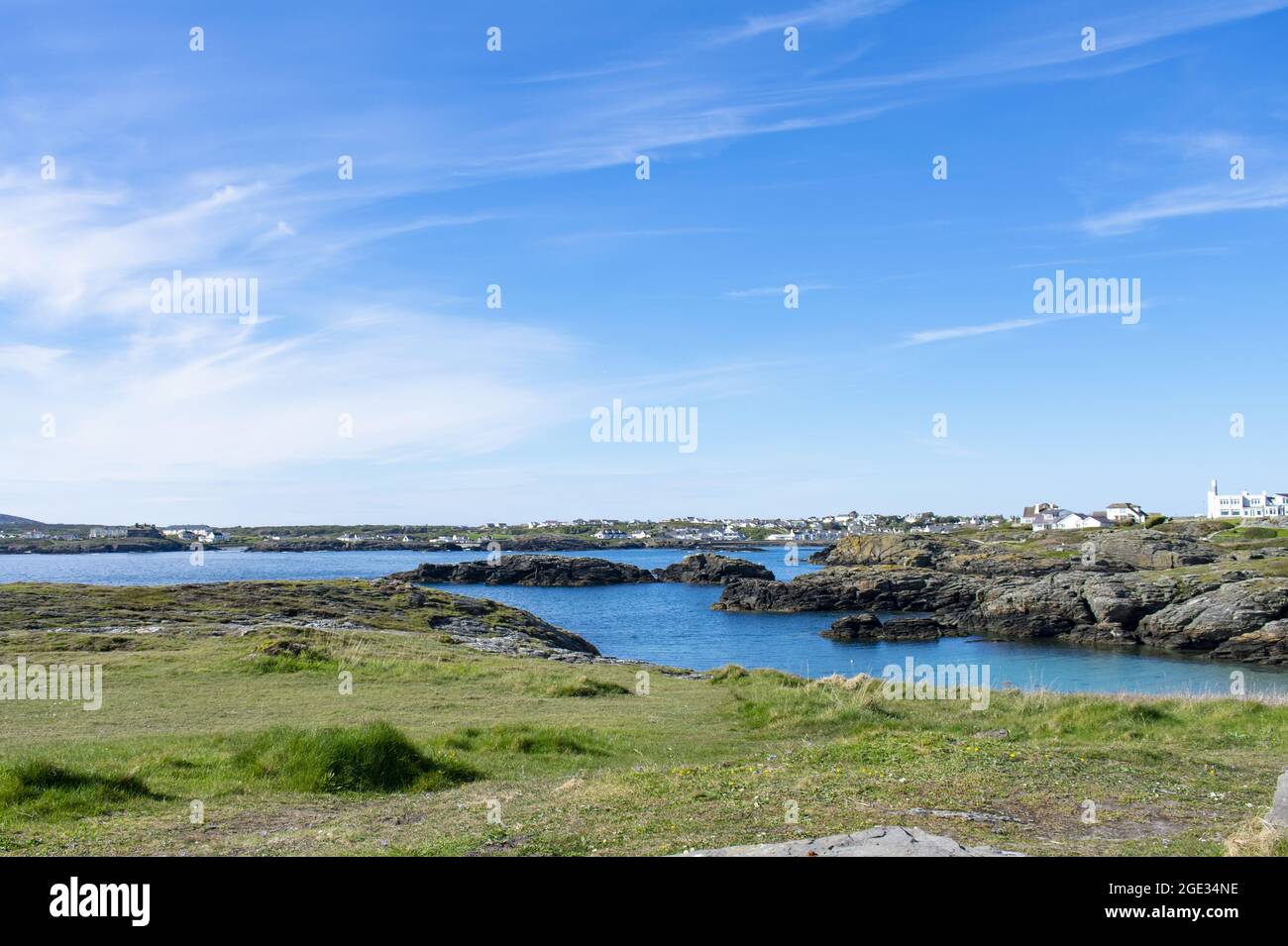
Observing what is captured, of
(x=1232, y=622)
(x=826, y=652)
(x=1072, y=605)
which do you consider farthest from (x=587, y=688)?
(x=1072, y=605)

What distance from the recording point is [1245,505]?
191 metres

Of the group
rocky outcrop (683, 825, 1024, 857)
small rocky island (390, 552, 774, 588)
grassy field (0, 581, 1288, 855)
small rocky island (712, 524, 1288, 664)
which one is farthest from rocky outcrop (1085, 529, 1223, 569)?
rocky outcrop (683, 825, 1024, 857)

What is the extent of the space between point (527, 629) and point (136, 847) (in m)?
53.2

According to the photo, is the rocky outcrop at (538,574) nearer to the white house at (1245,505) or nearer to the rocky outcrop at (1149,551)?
the rocky outcrop at (1149,551)

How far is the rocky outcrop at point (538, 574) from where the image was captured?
157 metres

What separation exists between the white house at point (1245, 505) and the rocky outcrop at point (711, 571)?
332ft

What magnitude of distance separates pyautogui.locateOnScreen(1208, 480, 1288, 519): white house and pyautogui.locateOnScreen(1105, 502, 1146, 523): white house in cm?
1534

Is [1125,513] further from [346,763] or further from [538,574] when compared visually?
[346,763]

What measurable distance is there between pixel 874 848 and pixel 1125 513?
195 metres

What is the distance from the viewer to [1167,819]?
1176 cm

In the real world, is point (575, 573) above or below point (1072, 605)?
below
